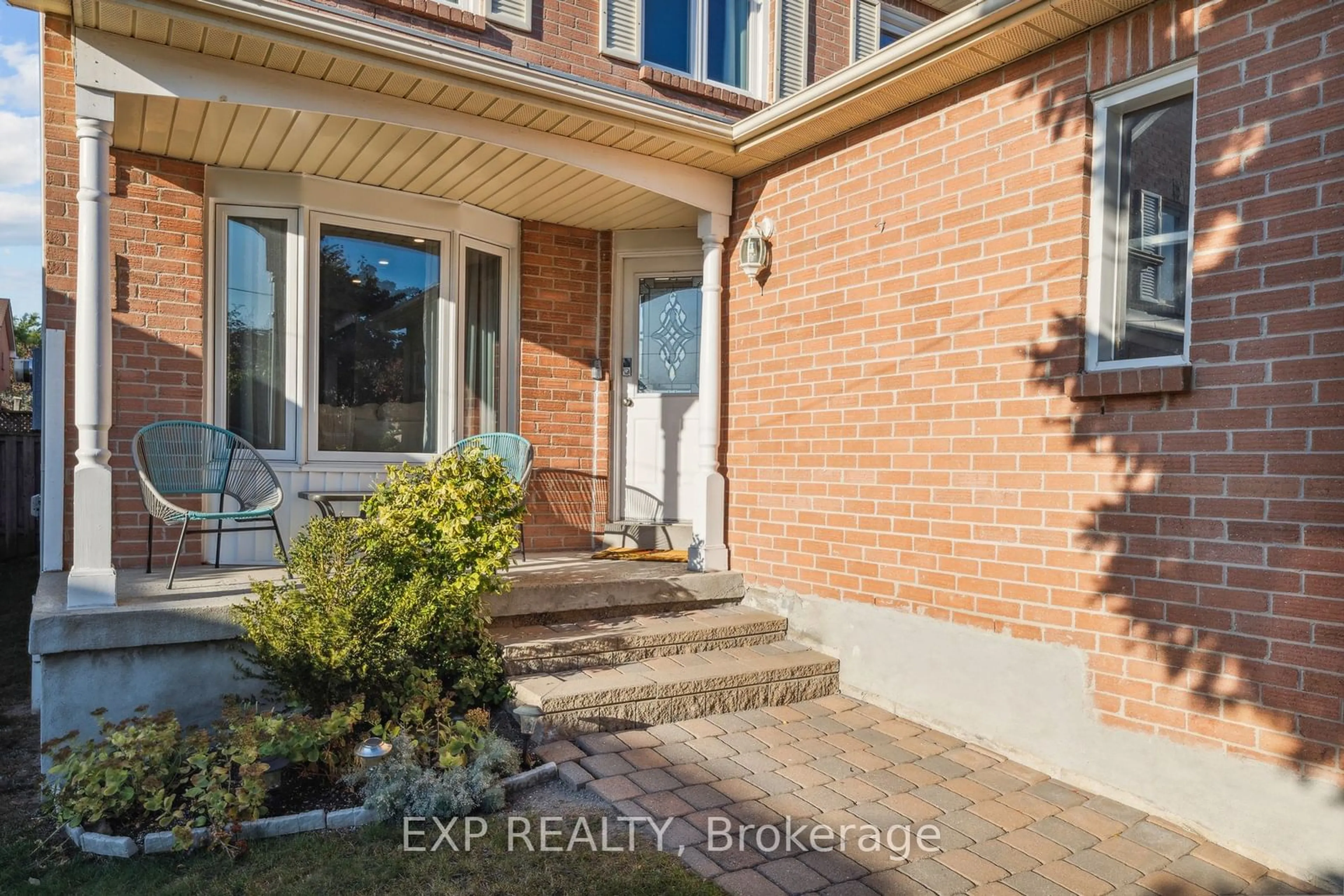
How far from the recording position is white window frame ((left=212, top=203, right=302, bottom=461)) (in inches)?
215

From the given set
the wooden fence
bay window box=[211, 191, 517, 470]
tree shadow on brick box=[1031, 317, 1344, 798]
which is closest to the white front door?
bay window box=[211, 191, 517, 470]

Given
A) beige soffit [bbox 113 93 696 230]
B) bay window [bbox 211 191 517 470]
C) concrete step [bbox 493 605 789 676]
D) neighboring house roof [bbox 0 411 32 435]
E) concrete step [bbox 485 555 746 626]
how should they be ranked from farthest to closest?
neighboring house roof [bbox 0 411 32 435]
bay window [bbox 211 191 517 470]
concrete step [bbox 485 555 746 626]
beige soffit [bbox 113 93 696 230]
concrete step [bbox 493 605 789 676]

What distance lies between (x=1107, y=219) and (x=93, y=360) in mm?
4481

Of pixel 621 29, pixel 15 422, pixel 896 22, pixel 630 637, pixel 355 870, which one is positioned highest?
pixel 896 22

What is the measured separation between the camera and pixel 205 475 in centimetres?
511

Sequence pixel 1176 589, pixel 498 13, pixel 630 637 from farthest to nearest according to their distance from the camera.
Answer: pixel 498 13 < pixel 630 637 < pixel 1176 589

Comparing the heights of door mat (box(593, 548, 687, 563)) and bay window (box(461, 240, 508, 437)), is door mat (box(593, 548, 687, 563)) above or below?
below

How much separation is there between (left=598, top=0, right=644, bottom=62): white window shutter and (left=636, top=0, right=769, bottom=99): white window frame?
0.08ft

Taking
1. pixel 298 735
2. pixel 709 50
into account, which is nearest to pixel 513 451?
pixel 298 735

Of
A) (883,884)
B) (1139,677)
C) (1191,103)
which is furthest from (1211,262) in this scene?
(883,884)

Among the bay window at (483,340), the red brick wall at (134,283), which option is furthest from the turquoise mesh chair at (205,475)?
the bay window at (483,340)

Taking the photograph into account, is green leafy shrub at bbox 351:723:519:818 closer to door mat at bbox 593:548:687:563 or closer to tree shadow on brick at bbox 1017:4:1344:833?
tree shadow on brick at bbox 1017:4:1344:833

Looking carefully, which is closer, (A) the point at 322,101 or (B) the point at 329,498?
(A) the point at 322,101

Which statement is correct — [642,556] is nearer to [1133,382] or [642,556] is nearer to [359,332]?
[359,332]
